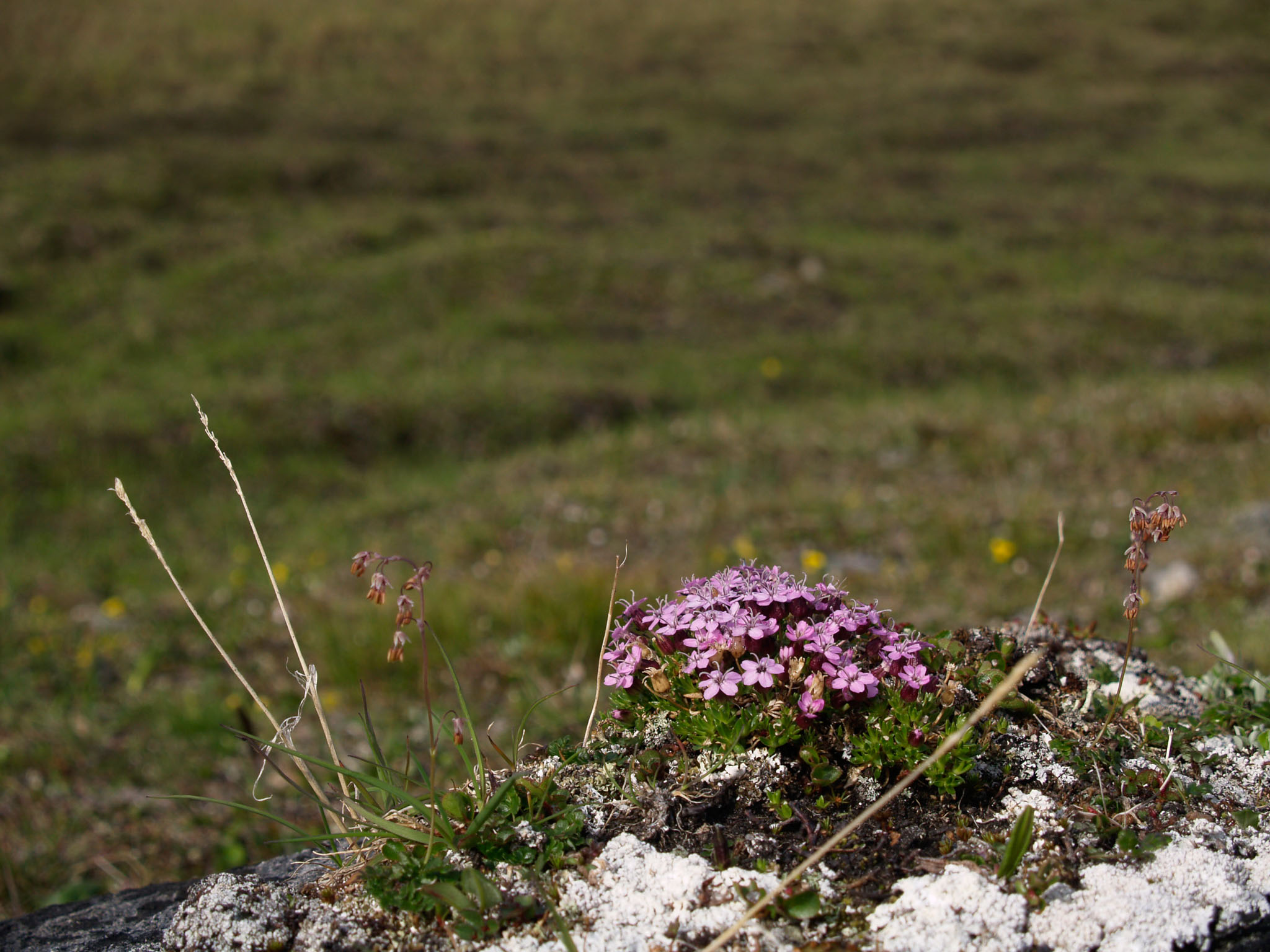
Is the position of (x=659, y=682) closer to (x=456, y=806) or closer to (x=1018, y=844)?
(x=456, y=806)

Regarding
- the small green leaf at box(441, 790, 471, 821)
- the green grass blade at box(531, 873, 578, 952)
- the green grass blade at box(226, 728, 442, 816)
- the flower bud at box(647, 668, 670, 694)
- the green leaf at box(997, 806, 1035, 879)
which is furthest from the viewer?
the flower bud at box(647, 668, 670, 694)

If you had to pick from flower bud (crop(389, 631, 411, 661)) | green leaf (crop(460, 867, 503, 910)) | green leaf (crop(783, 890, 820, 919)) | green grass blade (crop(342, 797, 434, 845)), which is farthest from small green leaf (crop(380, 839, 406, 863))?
green leaf (crop(783, 890, 820, 919))

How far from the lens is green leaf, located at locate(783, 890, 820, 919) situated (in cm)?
178

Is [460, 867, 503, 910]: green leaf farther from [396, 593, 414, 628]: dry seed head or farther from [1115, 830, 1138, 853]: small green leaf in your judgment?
[1115, 830, 1138, 853]: small green leaf

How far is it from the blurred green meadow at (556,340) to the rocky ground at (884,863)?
0.88m

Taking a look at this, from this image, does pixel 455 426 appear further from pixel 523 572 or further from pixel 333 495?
pixel 523 572

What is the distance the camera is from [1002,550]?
6.32 m

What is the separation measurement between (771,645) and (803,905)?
1.78 feet

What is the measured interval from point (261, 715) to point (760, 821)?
3981mm

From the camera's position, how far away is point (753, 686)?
209cm

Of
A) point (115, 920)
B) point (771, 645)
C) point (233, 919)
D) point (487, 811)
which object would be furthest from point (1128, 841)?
point (115, 920)

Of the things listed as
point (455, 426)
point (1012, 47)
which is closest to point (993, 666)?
point (455, 426)

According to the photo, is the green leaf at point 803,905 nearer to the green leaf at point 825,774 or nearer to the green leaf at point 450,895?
the green leaf at point 825,774

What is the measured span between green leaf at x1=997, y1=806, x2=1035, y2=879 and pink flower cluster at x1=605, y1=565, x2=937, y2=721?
0.32 meters
